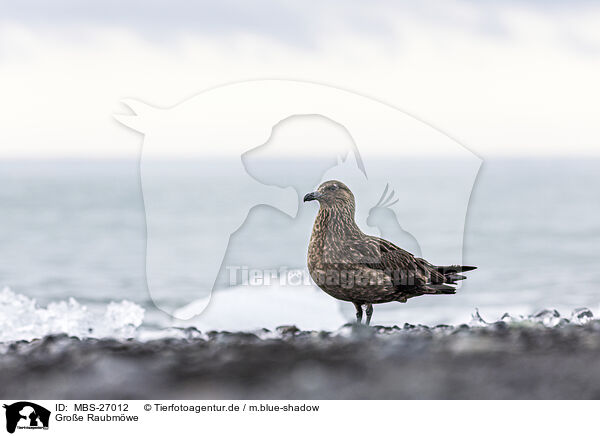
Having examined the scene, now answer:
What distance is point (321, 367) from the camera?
16.6 feet

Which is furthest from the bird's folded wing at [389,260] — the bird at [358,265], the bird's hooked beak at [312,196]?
the bird's hooked beak at [312,196]

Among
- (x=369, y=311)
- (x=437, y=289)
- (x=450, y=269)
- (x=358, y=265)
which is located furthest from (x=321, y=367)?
(x=450, y=269)

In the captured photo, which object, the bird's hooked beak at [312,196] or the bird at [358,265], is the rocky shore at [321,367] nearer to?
the bird at [358,265]

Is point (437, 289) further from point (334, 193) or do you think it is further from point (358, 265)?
point (334, 193)

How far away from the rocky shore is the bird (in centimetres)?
31

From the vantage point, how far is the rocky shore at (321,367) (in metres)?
5.00

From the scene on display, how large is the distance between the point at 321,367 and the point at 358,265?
0.83 m

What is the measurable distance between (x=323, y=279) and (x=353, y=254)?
12.2 inches

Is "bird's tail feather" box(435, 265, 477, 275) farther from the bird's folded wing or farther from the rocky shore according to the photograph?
the rocky shore

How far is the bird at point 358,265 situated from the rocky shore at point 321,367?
306 millimetres
